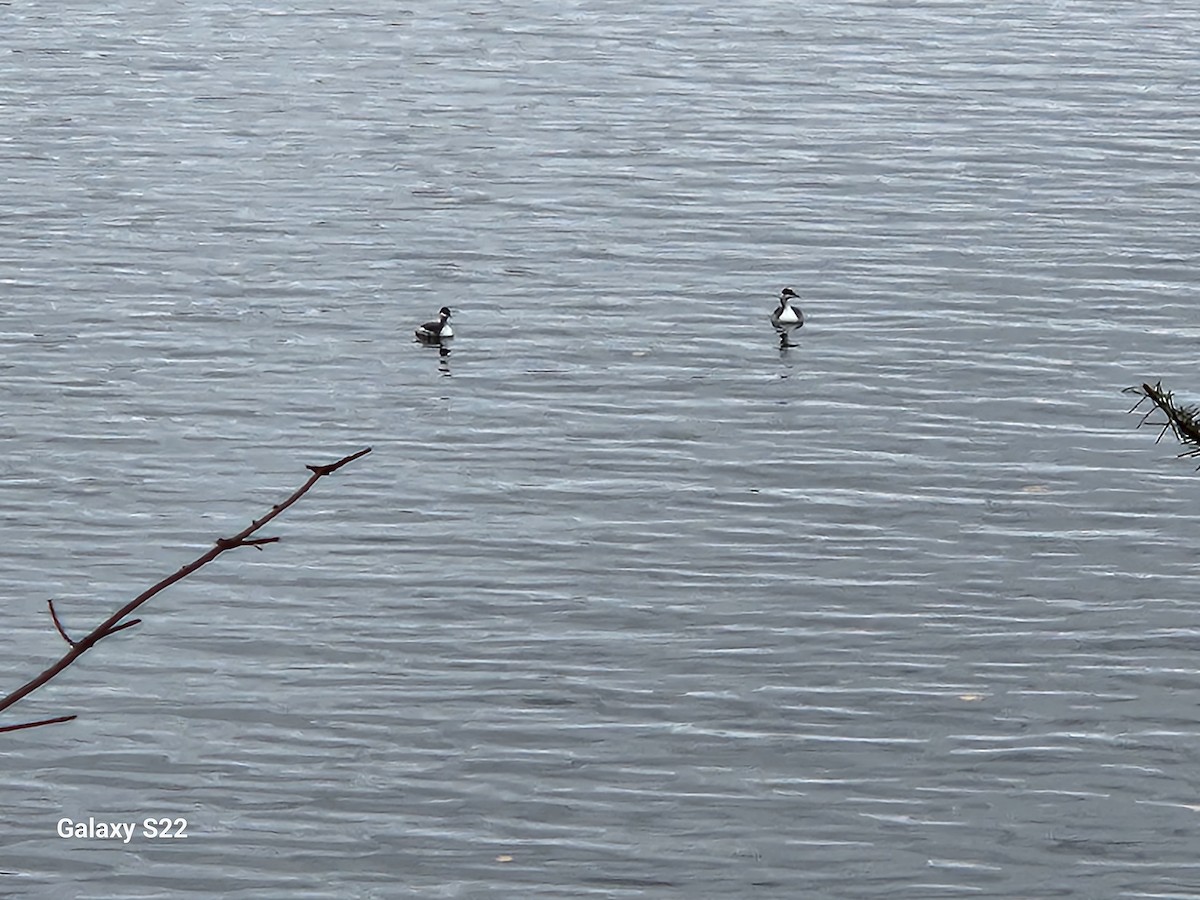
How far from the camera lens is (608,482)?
20.5m

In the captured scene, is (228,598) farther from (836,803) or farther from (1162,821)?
(1162,821)

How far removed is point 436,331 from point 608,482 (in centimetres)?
461

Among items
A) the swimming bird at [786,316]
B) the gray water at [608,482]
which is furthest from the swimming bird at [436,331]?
the swimming bird at [786,316]

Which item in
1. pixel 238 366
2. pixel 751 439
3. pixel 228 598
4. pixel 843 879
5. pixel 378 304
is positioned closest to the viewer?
pixel 843 879

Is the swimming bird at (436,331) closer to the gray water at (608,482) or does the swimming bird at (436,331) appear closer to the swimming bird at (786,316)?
the gray water at (608,482)

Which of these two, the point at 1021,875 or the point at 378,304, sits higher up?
the point at 378,304

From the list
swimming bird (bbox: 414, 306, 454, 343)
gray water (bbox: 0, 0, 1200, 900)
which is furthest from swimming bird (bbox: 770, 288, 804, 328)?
swimming bird (bbox: 414, 306, 454, 343)

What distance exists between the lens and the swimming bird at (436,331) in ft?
79.2

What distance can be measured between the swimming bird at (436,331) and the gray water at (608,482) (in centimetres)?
35

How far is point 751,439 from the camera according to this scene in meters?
21.6

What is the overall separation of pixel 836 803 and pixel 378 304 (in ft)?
42.7

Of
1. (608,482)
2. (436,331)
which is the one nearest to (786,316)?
(436,331)

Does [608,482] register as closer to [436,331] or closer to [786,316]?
[436,331]

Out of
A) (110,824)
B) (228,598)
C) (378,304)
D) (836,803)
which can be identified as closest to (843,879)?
(836,803)
